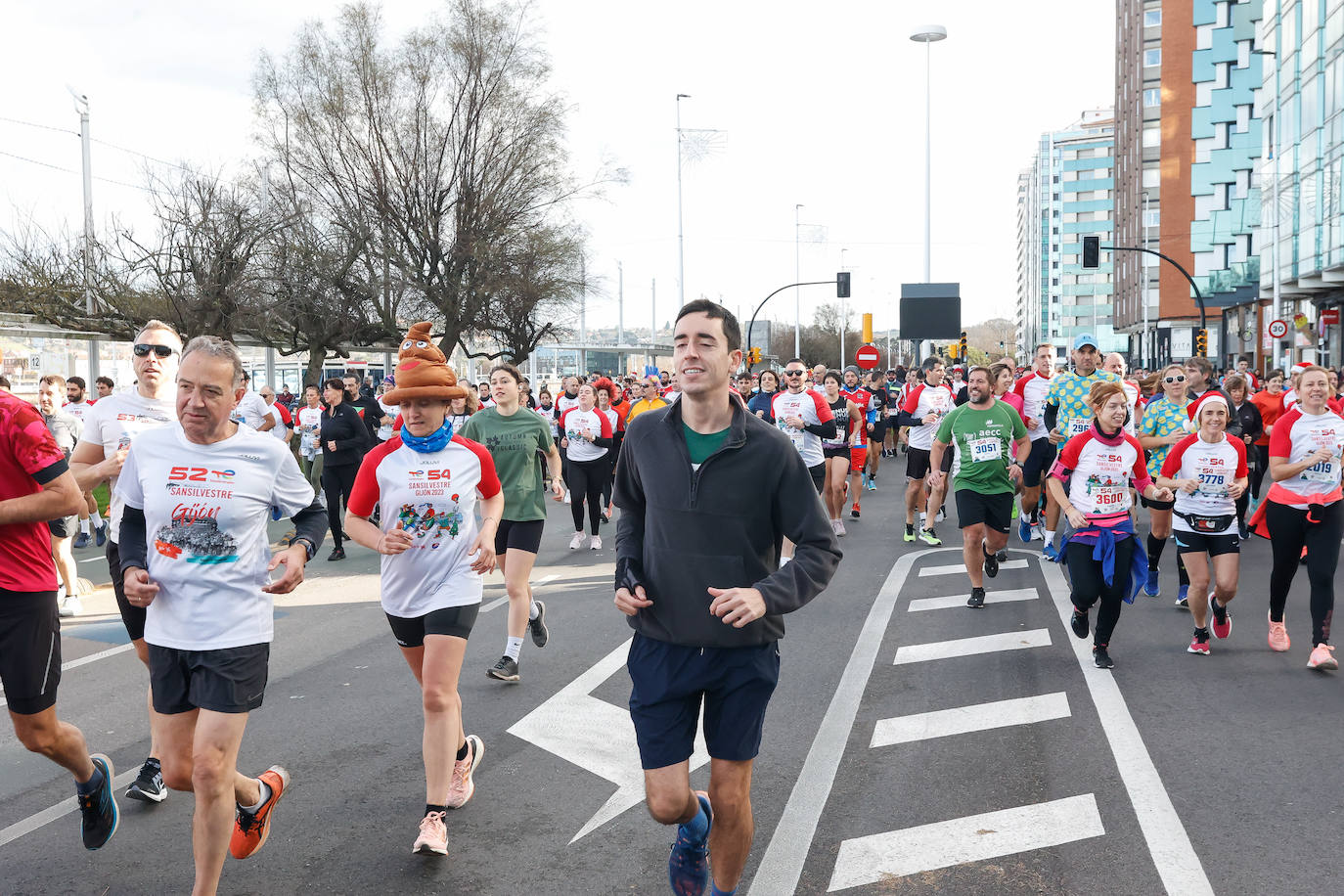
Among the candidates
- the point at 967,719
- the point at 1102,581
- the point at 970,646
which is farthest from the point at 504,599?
the point at 1102,581

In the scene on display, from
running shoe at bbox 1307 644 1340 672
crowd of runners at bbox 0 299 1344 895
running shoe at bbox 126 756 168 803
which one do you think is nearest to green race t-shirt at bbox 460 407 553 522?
crowd of runners at bbox 0 299 1344 895

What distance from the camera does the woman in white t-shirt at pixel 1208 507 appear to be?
773cm

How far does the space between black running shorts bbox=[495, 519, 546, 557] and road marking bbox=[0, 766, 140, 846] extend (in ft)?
8.60

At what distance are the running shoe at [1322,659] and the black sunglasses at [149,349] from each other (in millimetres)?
6818

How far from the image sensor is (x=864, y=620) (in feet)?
29.5

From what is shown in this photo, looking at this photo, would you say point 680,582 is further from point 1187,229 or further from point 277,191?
point 1187,229

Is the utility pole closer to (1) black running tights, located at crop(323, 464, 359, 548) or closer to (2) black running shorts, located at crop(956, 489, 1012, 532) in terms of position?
(1) black running tights, located at crop(323, 464, 359, 548)

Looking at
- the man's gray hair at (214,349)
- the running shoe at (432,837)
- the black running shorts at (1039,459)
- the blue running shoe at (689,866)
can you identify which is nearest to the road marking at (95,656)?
the running shoe at (432,837)

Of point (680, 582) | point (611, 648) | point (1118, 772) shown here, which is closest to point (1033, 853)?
point (1118, 772)

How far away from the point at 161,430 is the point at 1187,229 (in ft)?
253

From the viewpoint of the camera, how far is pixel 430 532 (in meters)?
4.98

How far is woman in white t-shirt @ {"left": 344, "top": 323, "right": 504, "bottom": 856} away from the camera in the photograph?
4824 millimetres

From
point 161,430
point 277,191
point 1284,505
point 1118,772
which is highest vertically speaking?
point 277,191

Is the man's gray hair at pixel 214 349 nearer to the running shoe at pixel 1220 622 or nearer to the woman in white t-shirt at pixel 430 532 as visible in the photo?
the woman in white t-shirt at pixel 430 532
